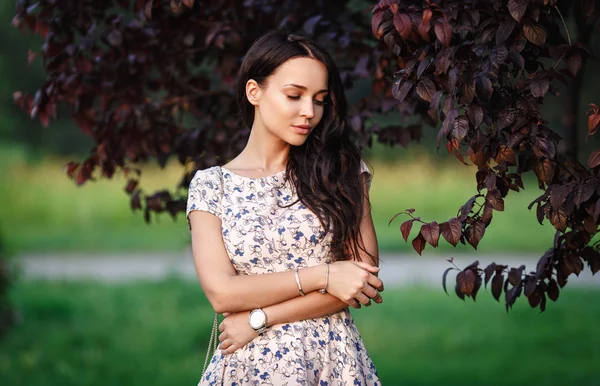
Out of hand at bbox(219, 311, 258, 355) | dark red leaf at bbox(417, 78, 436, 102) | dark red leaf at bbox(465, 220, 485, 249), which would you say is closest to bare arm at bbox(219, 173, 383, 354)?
hand at bbox(219, 311, 258, 355)

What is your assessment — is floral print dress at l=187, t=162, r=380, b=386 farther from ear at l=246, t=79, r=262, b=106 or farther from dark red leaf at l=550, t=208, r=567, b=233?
dark red leaf at l=550, t=208, r=567, b=233

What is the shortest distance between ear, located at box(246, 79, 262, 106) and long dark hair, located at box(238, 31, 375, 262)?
0.05 ft

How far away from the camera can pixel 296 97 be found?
90.8 inches

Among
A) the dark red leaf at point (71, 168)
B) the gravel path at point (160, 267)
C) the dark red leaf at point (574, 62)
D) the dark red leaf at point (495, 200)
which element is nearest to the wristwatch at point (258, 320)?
the dark red leaf at point (495, 200)

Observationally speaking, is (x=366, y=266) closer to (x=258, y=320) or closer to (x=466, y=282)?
(x=258, y=320)

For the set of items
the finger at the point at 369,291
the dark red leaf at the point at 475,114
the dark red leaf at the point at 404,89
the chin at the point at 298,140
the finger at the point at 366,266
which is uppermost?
the dark red leaf at the point at 404,89

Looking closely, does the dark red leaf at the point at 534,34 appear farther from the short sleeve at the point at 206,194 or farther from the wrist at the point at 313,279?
the short sleeve at the point at 206,194

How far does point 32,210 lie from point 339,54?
8973mm

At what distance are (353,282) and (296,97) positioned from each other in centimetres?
53

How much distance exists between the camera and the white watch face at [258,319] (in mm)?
2215

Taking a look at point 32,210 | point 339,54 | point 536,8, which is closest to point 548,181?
point 536,8

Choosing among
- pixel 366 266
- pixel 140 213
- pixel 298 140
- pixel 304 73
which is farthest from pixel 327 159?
pixel 140 213

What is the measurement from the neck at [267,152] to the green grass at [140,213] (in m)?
7.68

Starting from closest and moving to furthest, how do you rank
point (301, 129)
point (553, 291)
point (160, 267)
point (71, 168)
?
1. point (301, 129)
2. point (553, 291)
3. point (71, 168)
4. point (160, 267)
